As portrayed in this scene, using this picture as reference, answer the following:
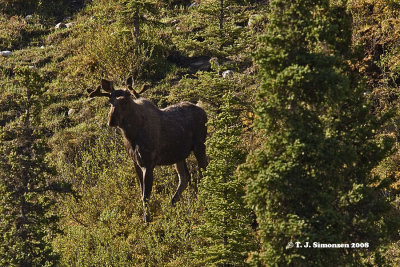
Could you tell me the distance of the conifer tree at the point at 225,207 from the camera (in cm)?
907

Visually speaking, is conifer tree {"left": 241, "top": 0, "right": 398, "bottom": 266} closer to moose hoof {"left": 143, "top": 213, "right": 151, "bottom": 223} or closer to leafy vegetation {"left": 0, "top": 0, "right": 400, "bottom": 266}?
leafy vegetation {"left": 0, "top": 0, "right": 400, "bottom": 266}

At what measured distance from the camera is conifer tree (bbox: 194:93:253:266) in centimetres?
907

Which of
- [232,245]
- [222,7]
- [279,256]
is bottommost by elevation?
[232,245]

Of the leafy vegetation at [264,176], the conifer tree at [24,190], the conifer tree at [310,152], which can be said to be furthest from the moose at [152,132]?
the conifer tree at [310,152]

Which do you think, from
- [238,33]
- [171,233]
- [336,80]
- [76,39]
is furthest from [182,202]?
[76,39]

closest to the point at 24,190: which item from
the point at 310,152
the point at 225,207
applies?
the point at 225,207

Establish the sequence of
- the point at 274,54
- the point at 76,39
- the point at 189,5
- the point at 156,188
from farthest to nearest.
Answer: the point at 189,5 < the point at 76,39 < the point at 156,188 < the point at 274,54

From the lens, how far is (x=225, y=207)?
30.0 feet

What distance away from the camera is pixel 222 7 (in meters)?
16.9

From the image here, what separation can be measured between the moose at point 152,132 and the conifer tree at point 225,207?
11.6 feet

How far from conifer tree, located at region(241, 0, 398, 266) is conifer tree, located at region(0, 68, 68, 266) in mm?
3910

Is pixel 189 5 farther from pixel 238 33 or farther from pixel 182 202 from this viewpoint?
pixel 182 202

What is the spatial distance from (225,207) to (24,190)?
3605 millimetres

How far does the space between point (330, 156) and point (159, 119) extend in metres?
6.98
